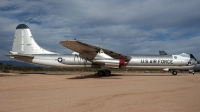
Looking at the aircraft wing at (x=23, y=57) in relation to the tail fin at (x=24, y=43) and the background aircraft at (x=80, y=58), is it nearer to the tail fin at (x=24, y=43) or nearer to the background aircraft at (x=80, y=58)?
the background aircraft at (x=80, y=58)

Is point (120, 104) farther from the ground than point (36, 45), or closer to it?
closer to it

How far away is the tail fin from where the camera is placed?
20.8 m

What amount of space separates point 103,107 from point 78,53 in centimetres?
1412

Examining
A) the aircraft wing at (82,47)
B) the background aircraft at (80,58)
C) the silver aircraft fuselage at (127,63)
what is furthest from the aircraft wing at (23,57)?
the aircraft wing at (82,47)

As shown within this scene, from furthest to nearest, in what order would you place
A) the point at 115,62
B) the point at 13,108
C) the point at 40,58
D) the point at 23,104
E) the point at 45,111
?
the point at 40,58, the point at 115,62, the point at 23,104, the point at 13,108, the point at 45,111

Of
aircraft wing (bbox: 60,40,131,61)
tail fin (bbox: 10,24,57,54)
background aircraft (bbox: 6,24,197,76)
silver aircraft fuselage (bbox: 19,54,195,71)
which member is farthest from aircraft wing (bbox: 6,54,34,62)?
aircraft wing (bbox: 60,40,131,61)

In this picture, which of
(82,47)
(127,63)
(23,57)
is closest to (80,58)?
(82,47)

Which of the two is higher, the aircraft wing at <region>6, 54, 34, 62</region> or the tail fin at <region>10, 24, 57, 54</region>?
the tail fin at <region>10, 24, 57, 54</region>

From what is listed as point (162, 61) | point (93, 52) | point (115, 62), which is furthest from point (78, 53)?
point (162, 61)

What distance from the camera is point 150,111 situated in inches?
187

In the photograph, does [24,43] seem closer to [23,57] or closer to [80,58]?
[23,57]

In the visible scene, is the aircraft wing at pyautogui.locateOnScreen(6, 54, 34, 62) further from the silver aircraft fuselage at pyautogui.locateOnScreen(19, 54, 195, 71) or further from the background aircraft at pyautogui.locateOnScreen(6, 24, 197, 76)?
the silver aircraft fuselage at pyautogui.locateOnScreen(19, 54, 195, 71)

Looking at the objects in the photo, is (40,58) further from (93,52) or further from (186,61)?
Result: (186,61)

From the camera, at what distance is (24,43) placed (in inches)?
822
